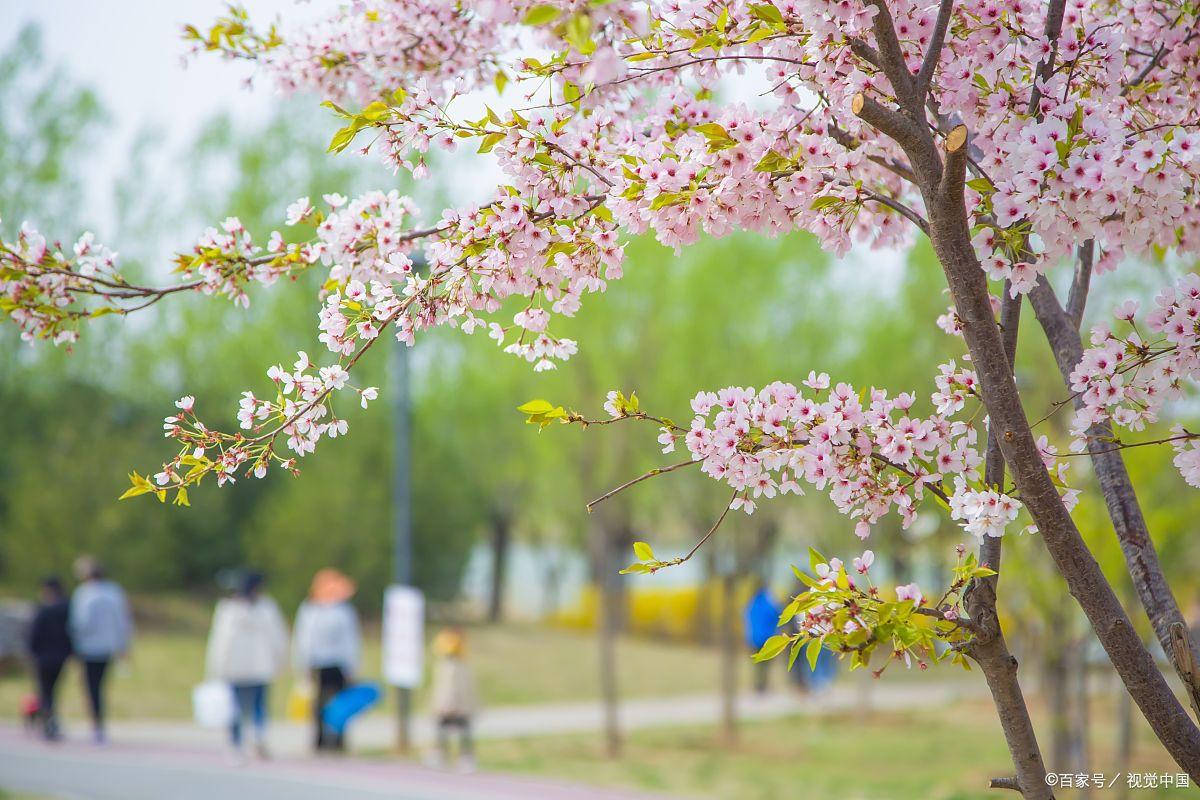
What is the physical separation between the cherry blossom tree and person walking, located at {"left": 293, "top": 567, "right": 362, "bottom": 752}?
30.3 ft

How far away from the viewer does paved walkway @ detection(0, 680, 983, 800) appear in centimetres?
934

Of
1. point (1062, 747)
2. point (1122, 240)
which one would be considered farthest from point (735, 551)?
point (1122, 240)

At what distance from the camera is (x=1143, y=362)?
2.25m

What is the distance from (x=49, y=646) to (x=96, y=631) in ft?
1.85

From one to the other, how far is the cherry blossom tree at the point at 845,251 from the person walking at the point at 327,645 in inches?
364

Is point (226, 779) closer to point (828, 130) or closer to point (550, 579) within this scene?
point (828, 130)

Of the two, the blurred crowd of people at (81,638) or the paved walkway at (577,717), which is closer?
the blurred crowd of people at (81,638)

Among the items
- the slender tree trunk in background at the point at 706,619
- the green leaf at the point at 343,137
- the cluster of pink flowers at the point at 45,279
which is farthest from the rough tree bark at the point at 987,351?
the slender tree trunk in background at the point at 706,619

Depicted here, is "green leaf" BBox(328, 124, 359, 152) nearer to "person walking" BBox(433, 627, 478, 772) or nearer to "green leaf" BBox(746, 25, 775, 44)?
"green leaf" BBox(746, 25, 775, 44)

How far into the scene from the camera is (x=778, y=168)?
230cm

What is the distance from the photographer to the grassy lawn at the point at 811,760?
408 inches

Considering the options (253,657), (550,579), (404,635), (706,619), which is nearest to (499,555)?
(550,579)

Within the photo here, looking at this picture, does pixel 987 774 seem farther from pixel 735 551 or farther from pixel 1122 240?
pixel 1122 240

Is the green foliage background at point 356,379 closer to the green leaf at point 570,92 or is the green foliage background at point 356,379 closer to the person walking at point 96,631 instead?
the person walking at point 96,631
